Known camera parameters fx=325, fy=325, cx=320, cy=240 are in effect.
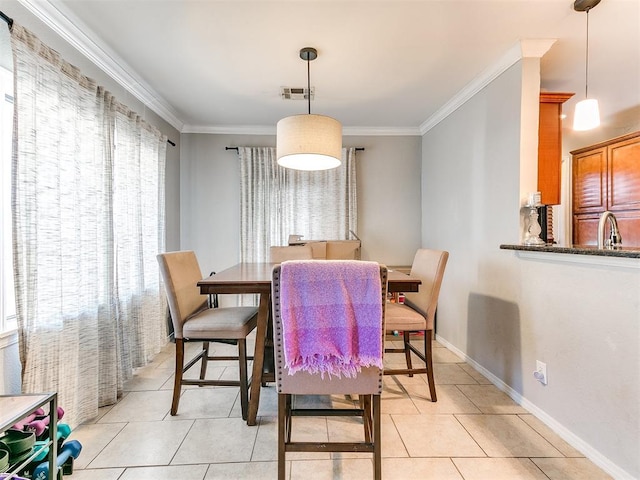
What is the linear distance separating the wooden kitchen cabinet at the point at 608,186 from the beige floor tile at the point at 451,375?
2375 millimetres

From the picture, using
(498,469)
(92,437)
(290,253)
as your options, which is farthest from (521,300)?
(92,437)

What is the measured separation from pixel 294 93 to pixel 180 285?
193cm

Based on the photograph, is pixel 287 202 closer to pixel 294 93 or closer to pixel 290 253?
pixel 290 253

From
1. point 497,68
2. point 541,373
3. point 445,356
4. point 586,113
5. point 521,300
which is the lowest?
point 445,356

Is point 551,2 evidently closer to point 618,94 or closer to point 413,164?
point 618,94

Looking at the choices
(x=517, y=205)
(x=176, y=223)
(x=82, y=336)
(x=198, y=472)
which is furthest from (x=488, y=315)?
(x=176, y=223)

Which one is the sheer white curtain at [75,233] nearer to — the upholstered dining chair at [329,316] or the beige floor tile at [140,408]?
the beige floor tile at [140,408]

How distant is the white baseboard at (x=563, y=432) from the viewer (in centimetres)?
148

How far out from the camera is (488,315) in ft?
8.26

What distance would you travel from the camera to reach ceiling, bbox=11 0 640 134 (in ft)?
5.99

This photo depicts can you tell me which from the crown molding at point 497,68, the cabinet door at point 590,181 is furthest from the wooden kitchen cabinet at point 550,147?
the cabinet door at point 590,181

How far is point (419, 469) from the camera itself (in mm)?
1550

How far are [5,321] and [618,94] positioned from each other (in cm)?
489

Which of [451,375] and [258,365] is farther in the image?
[451,375]
